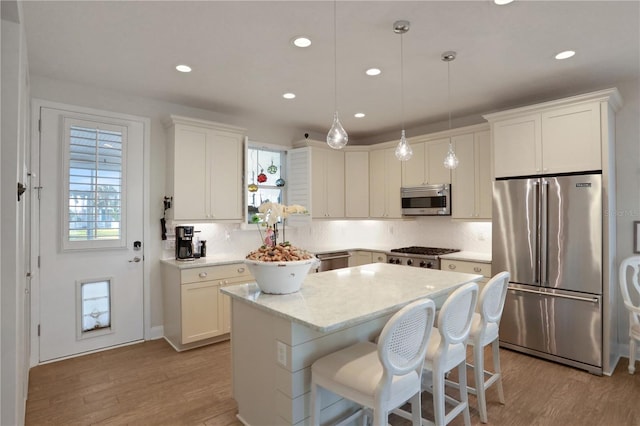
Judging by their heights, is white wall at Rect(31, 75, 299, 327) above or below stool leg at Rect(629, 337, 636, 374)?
above

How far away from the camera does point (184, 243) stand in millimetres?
3998

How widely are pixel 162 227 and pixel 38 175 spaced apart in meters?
1.25

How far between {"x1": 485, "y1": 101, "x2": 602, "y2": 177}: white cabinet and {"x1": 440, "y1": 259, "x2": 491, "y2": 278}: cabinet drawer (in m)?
1.02

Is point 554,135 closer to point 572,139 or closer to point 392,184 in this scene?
point 572,139

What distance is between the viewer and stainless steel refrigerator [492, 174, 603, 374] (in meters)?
3.13

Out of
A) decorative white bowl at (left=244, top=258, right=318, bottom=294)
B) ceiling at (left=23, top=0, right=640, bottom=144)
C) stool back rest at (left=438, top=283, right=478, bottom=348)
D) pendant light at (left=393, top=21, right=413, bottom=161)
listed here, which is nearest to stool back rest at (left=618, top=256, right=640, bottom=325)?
ceiling at (left=23, top=0, right=640, bottom=144)

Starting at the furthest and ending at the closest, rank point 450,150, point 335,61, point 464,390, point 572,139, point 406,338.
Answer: point 572,139 → point 450,150 → point 335,61 → point 464,390 → point 406,338

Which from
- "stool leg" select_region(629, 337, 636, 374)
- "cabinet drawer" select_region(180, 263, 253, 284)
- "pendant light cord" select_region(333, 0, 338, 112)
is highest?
"pendant light cord" select_region(333, 0, 338, 112)

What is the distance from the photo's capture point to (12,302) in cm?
168

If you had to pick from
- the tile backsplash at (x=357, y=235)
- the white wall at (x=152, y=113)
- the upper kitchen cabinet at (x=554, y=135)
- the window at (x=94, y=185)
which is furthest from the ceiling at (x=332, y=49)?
the tile backsplash at (x=357, y=235)

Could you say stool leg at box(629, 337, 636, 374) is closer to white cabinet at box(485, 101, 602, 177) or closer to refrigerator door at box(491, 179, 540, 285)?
refrigerator door at box(491, 179, 540, 285)

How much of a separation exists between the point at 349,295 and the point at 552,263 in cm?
233

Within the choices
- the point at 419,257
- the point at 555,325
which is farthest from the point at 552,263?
the point at 419,257

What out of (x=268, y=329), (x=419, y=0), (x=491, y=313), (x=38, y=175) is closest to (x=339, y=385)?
Answer: (x=268, y=329)
